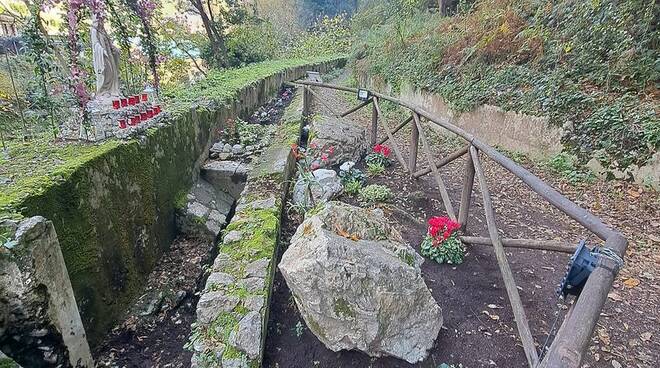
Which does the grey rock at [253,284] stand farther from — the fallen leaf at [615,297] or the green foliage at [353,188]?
the fallen leaf at [615,297]

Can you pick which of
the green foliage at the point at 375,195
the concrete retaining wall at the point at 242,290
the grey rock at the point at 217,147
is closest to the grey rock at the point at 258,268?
the concrete retaining wall at the point at 242,290

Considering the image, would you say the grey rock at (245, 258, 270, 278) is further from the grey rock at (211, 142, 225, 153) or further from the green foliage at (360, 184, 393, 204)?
the grey rock at (211, 142, 225, 153)

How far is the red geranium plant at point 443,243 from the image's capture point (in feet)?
9.91

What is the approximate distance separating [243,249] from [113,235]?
1.14 meters

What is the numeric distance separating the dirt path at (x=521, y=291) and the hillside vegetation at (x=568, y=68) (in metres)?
0.75

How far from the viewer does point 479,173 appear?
282cm

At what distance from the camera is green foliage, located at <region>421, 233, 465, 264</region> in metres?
3.02

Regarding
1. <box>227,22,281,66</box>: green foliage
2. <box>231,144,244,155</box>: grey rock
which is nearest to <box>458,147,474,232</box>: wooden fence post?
<box>231,144,244,155</box>: grey rock

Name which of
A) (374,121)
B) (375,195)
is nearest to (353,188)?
(375,195)

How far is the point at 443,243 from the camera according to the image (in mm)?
3061

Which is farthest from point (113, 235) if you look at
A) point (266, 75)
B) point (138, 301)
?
point (266, 75)

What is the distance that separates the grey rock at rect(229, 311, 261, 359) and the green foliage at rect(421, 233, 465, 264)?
152 cm

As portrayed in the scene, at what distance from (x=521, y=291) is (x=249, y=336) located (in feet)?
6.42

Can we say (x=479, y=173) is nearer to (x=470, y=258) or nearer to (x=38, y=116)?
(x=470, y=258)
